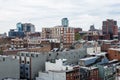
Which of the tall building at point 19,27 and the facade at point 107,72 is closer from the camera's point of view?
the facade at point 107,72

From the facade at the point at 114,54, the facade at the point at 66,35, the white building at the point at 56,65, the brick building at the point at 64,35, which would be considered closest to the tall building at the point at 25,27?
the brick building at the point at 64,35

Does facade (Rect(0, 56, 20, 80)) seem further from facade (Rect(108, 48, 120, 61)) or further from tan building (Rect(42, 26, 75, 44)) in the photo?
tan building (Rect(42, 26, 75, 44))

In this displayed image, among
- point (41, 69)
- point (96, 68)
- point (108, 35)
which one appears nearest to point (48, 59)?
point (41, 69)

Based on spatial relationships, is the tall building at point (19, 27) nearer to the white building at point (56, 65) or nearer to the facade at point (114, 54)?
the facade at point (114, 54)

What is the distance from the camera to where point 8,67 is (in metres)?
27.4

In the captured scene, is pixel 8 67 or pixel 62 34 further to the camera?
pixel 62 34

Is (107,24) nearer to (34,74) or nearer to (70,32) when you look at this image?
(70,32)

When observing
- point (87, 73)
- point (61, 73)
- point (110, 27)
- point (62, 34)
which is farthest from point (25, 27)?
point (61, 73)

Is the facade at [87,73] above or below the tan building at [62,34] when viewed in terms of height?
below

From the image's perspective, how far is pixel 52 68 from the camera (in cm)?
3005

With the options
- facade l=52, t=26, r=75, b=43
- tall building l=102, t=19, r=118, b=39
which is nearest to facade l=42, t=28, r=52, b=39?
facade l=52, t=26, r=75, b=43

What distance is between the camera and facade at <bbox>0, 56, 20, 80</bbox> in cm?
2675

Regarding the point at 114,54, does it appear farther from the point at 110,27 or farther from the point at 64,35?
the point at 110,27

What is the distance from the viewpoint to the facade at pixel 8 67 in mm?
26750
